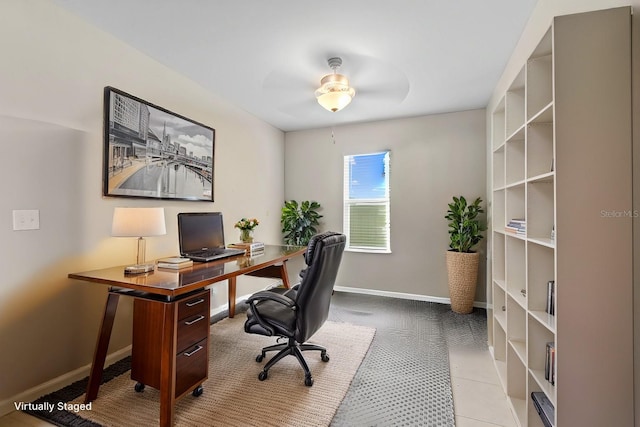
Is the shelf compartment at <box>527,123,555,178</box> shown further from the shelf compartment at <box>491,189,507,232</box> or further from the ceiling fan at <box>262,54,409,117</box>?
the ceiling fan at <box>262,54,409,117</box>

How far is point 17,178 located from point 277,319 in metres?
1.76

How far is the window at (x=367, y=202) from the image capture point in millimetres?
4008

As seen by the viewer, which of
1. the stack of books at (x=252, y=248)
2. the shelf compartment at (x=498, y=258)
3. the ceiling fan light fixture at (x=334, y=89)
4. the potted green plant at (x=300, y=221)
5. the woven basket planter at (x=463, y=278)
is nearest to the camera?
the shelf compartment at (x=498, y=258)

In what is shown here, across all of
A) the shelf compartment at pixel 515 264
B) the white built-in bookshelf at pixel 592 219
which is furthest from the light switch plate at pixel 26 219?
the shelf compartment at pixel 515 264

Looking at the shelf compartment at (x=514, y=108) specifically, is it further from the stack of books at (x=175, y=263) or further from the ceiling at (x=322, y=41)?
the stack of books at (x=175, y=263)

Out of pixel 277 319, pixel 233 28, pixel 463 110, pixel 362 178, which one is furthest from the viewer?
pixel 362 178

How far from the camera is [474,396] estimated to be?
1844mm

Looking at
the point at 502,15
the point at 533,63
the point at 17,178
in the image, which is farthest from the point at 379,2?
the point at 17,178

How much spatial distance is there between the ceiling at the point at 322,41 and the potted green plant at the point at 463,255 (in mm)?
1306

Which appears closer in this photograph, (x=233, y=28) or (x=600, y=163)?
(x=600, y=163)

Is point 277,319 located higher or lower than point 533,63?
lower

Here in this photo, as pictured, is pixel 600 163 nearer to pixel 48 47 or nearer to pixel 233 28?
pixel 233 28

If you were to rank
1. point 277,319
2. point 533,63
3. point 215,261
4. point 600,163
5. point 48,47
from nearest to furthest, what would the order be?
point 600,163 → point 533,63 → point 48,47 → point 277,319 → point 215,261

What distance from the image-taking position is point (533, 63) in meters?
1.52
